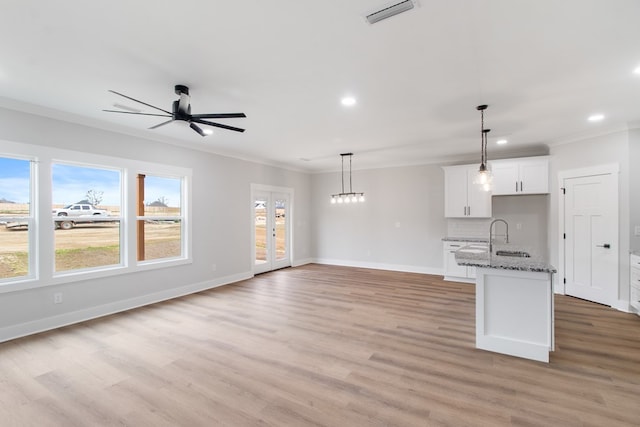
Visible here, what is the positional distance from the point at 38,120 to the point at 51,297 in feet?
7.22

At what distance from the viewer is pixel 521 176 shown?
571 cm

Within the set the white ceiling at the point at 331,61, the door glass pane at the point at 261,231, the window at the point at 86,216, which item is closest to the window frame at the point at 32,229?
the window at the point at 86,216

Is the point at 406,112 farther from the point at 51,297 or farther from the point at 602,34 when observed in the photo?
the point at 51,297

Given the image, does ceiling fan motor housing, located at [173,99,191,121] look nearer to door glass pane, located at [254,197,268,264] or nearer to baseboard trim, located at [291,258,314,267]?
door glass pane, located at [254,197,268,264]

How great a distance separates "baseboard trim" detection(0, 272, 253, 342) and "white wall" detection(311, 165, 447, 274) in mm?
3497

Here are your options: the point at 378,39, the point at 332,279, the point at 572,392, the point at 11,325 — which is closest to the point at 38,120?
the point at 11,325

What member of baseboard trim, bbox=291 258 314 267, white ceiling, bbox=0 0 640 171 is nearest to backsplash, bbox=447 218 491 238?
white ceiling, bbox=0 0 640 171

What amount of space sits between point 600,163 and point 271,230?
641 centimetres

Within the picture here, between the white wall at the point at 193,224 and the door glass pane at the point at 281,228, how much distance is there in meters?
0.34

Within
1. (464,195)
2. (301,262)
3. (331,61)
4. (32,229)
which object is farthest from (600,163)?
(32,229)

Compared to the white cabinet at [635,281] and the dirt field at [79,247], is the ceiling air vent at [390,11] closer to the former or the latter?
the dirt field at [79,247]

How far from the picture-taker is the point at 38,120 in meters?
3.65

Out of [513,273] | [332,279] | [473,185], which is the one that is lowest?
[332,279]

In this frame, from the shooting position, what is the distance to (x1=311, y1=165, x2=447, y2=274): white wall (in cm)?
700
